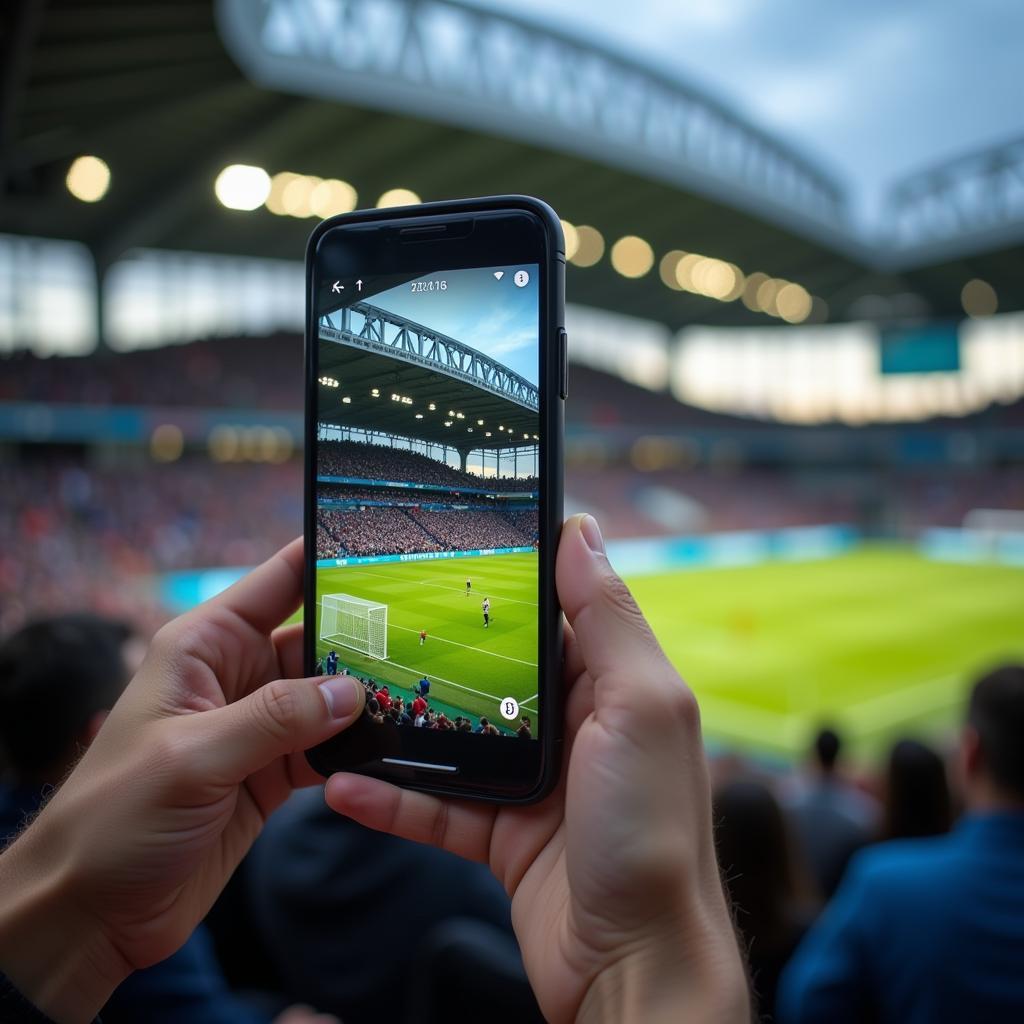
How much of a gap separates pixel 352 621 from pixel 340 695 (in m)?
0.28

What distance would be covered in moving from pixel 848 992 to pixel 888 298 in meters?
45.2

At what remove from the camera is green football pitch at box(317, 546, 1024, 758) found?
6.47 ft

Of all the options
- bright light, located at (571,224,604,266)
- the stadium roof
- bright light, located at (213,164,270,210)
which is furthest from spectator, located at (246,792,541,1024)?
bright light, located at (571,224,604,266)

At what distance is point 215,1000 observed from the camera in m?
2.21

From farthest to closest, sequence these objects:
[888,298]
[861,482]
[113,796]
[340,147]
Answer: [861,482] < [888,298] < [340,147] < [113,796]

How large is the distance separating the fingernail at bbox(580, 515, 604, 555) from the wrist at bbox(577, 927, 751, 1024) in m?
0.74

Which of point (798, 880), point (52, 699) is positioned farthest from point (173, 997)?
point (798, 880)

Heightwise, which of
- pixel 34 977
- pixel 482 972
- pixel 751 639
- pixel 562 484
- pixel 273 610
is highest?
pixel 562 484

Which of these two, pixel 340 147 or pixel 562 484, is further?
pixel 340 147

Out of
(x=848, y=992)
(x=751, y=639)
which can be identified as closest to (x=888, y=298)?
(x=751, y=639)

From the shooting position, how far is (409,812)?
1948 mm

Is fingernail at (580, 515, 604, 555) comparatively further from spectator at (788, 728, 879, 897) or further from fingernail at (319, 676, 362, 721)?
spectator at (788, 728, 879, 897)

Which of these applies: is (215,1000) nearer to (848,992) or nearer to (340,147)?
(848,992)

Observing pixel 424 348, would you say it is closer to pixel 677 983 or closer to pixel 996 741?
pixel 677 983
